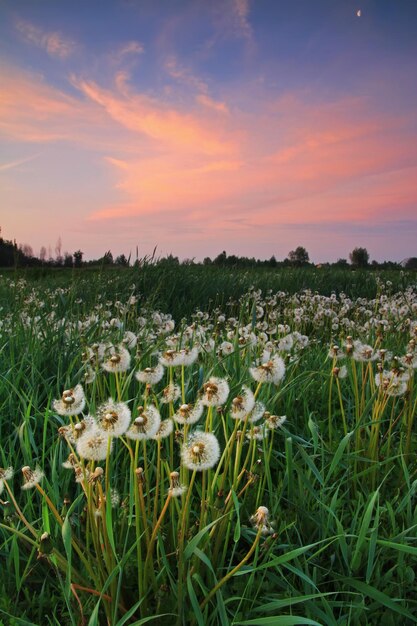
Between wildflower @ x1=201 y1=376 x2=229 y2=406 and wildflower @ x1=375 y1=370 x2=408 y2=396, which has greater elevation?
wildflower @ x1=201 y1=376 x2=229 y2=406

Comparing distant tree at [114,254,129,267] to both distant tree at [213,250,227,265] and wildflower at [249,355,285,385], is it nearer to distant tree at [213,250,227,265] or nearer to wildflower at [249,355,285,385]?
distant tree at [213,250,227,265]

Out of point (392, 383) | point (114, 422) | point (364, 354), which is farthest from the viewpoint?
point (364, 354)

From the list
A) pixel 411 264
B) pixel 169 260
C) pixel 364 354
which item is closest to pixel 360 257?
pixel 411 264

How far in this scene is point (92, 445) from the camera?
181 cm

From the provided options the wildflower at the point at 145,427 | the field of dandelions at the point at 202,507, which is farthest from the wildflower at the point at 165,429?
the wildflower at the point at 145,427

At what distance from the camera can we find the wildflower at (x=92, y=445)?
180 centimetres

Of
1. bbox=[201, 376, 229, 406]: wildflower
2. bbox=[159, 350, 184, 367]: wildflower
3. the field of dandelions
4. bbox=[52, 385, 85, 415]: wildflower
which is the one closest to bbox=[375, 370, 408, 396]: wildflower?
the field of dandelions

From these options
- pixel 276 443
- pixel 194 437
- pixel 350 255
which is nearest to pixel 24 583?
pixel 194 437

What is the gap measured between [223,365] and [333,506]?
173 centimetres

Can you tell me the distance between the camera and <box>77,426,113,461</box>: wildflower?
5.89 ft

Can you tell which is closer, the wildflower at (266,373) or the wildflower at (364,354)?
the wildflower at (266,373)

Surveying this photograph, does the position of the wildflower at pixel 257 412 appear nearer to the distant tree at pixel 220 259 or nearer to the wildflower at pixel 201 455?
A: the wildflower at pixel 201 455

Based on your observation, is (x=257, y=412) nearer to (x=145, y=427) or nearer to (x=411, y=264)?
(x=145, y=427)

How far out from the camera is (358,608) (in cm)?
228
